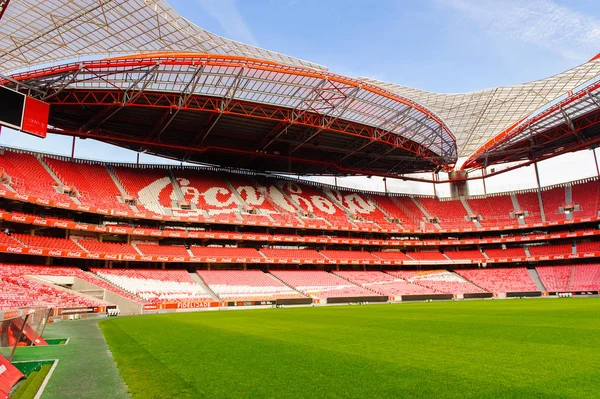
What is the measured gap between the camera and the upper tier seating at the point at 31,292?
1034 inches

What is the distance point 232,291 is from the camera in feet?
138

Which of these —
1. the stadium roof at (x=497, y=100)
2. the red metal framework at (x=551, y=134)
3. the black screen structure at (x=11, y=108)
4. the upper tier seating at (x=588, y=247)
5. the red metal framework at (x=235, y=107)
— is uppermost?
the stadium roof at (x=497, y=100)

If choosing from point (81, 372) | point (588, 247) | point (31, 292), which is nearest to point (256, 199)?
point (31, 292)

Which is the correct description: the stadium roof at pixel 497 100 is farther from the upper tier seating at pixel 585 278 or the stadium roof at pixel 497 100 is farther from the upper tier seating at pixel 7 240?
the upper tier seating at pixel 7 240

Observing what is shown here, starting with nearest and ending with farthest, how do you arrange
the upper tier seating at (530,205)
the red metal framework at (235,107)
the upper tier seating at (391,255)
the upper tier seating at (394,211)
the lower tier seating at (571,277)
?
1. the red metal framework at (235,107)
2. the lower tier seating at (571,277)
3. the upper tier seating at (530,205)
4. the upper tier seating at (391,255)
5. the upper tier seating at (394,211)

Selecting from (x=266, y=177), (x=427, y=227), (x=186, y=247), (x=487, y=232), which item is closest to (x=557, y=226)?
(x=487, y=232)

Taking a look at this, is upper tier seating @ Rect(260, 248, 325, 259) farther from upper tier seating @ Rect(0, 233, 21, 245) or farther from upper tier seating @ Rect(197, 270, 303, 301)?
upper tier seating @ Rect(0, 233, 21, 245)

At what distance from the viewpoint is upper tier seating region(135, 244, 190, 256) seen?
144 ft

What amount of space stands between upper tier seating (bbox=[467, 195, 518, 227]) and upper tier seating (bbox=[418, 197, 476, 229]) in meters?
1.83

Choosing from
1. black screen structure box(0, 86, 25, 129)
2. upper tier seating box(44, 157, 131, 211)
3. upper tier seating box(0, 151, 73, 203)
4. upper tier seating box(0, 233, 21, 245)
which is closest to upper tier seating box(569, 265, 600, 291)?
Answer: upper tier seating box(44, 157, 131, 211)

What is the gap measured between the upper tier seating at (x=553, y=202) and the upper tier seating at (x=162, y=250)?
48.7 meters

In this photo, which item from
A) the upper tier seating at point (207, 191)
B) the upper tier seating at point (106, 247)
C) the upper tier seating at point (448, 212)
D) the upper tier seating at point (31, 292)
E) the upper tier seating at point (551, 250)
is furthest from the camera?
the upper tier seating at point (448, 212)

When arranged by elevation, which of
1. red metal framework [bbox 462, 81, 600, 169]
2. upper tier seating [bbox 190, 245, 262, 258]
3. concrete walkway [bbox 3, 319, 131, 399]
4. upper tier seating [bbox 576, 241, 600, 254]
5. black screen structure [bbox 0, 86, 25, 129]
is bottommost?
concrete walkway [bbox 3, 319, 131, 399]

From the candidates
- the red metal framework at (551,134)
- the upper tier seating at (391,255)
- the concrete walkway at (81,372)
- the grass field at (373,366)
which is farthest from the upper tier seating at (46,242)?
the red metal framework at (551,134)
